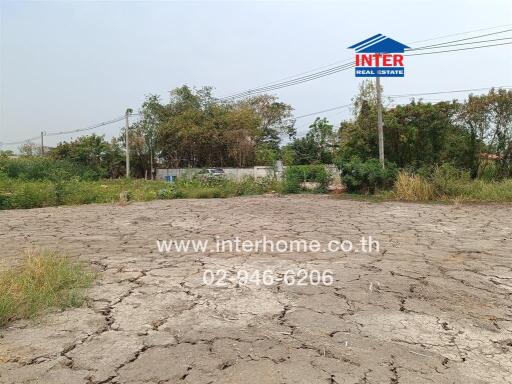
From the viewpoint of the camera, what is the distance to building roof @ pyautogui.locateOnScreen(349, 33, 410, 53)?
12.5 meters

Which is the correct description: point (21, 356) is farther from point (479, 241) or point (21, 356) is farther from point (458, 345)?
point (479, 241)

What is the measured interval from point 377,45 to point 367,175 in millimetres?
4282

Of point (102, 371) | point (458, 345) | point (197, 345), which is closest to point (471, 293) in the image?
point (458, 345)

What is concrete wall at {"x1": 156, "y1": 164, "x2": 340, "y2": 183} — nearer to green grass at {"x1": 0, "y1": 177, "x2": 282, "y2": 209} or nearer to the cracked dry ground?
green grass at {"x1": 0, "y1": 177, "x2": 282, "y2": 209}

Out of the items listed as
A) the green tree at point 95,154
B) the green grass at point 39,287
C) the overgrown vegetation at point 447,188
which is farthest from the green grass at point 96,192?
the green tree at point 95,154

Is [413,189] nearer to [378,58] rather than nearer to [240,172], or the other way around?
[378,58]

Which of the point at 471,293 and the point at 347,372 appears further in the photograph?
the point at 471,293

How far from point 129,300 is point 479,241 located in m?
4.68

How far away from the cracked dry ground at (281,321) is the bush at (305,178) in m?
7.16

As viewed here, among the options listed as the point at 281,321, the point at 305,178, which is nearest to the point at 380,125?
the point at 305,178

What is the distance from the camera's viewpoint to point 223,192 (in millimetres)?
12555

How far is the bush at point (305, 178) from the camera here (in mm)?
12953

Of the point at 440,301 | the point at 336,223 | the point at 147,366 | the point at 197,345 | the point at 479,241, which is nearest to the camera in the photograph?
the point at 147,366

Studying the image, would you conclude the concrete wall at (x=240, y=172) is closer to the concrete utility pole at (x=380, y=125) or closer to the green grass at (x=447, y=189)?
the concrete utility pole at (x=380, y=125)
